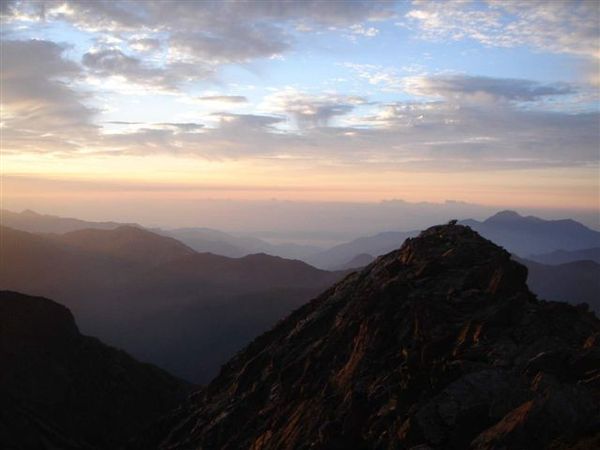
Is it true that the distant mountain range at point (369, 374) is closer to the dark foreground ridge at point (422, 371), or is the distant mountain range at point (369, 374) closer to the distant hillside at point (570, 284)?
the dark foreground ridge at point (422, 371)

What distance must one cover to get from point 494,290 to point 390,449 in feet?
40.3

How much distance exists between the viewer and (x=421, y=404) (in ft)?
69.1

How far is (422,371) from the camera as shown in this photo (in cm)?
2327

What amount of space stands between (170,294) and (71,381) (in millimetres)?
99792

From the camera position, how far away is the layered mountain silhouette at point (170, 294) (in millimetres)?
119375

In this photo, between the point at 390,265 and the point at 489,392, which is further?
the point at 390,265

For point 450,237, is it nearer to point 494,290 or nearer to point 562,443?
point 494,290

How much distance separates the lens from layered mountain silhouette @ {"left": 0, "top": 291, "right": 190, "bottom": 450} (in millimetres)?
57312

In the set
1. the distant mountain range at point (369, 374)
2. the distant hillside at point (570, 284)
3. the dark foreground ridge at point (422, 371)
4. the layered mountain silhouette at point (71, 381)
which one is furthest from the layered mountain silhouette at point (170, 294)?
the distant hillside at point (570, 284)

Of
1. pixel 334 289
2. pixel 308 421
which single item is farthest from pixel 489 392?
pixel 334 289

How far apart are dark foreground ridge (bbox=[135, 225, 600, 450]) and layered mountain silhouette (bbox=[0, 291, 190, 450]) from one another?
17.0 metres

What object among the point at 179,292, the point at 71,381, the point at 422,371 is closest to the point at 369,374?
the point at 422,371

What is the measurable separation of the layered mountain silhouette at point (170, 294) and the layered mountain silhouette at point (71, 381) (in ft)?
122

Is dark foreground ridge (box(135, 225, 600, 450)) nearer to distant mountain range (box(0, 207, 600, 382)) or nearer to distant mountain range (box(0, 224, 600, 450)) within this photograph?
distant mountain range (box(0, 224, 600, 450))
